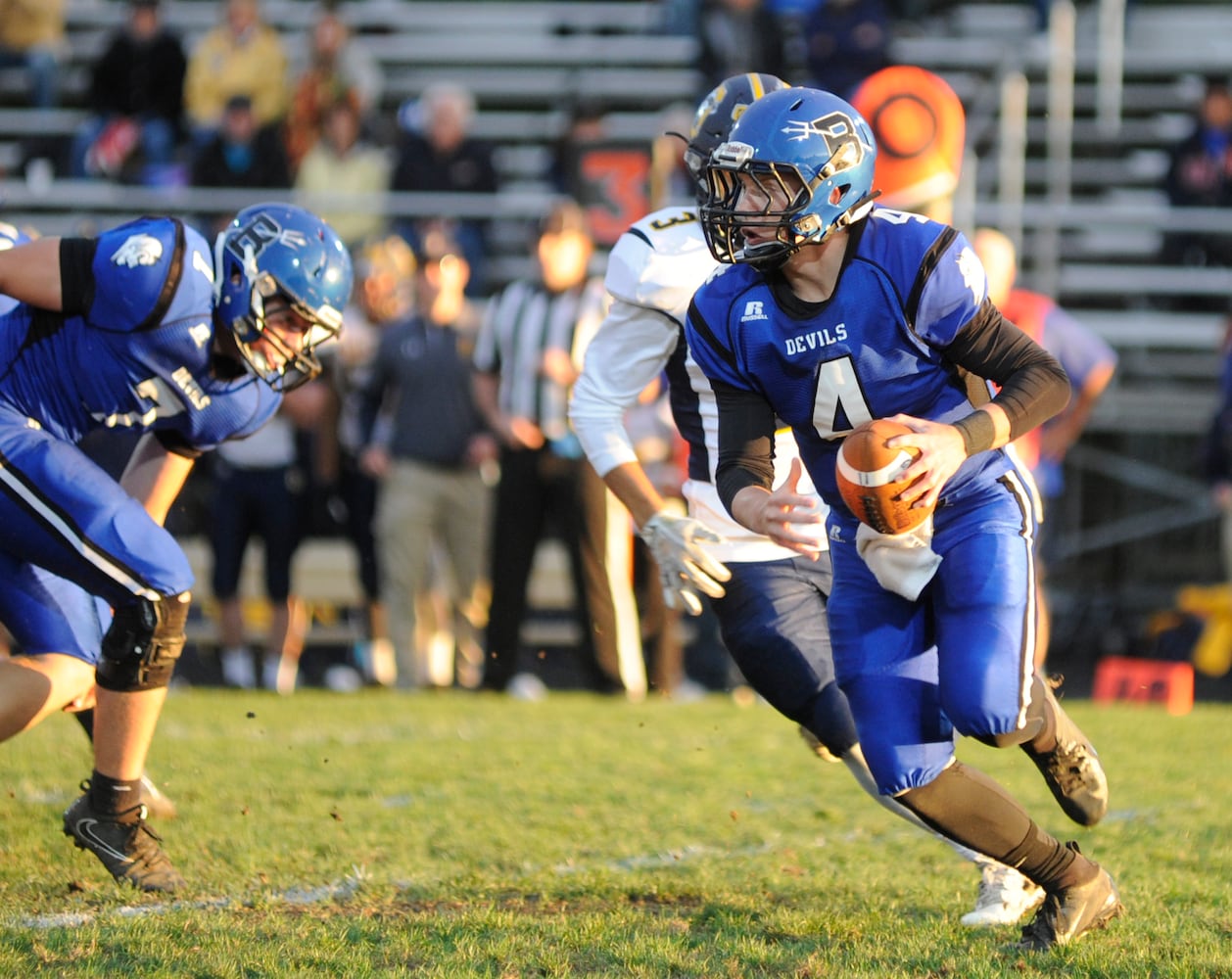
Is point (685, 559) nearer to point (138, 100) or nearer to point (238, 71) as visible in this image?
point (238, 71)

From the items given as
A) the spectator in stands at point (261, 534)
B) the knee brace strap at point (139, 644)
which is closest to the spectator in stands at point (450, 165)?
the spectator in stands at point (261, 534)

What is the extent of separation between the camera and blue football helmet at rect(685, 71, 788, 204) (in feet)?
13.6

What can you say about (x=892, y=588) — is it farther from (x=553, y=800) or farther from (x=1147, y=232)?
(x=1147, y=232)

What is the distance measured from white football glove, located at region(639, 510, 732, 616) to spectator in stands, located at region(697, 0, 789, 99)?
7.20 m

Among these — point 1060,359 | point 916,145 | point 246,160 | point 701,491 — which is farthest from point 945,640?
point 246,160

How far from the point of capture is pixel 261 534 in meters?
8.40

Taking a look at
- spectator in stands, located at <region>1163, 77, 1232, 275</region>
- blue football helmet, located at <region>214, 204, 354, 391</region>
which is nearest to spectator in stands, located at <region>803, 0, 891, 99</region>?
spectator in stands, located at <region>1163, 77, 1232, 275</region>

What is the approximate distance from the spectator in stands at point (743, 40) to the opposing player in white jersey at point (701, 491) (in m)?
6.56

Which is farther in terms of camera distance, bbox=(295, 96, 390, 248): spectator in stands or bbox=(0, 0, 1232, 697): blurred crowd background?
bbox=(295, 96, 390, 248): spectator in stands

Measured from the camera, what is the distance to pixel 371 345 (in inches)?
356

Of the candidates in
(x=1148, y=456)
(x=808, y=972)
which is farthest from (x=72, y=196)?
(x=808, y=972)

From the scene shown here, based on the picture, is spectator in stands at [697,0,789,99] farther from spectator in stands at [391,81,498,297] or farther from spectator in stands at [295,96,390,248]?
spectator in stands at [295,96,390,248]

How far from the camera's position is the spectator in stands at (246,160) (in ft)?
35.1

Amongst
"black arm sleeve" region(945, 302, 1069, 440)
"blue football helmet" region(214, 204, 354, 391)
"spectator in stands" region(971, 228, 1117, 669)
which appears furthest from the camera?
"spectator in stands" region(971, 228, 1117, 669)
